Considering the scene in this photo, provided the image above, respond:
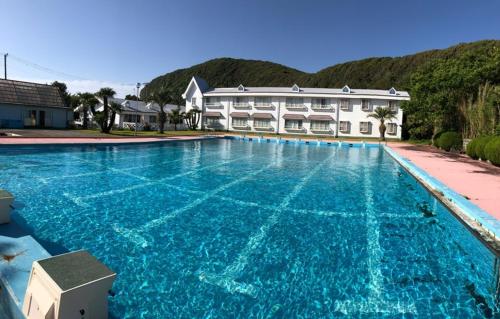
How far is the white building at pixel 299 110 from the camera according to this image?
44.1m

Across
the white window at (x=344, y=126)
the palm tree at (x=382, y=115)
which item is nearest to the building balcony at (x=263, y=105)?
the white window at (x=344, y=126)

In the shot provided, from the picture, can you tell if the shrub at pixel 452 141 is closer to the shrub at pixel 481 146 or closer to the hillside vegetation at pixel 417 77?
the hillside vegetation at pixel 417 77

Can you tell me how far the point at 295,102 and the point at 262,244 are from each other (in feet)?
141

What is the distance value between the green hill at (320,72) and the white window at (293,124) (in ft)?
144

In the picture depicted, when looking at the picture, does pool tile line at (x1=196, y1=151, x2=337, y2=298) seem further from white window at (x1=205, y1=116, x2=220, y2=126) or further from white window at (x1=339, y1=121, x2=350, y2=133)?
white window at (x1=205, y1=116, x2=220, y2=126)

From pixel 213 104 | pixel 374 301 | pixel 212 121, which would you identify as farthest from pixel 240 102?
pixel 374 301

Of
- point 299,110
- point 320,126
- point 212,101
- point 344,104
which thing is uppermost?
point 212,101

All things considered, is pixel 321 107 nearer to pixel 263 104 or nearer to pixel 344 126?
pixel 344 126

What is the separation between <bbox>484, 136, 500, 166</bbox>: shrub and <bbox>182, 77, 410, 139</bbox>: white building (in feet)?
92.2

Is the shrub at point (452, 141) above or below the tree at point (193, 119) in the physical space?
below

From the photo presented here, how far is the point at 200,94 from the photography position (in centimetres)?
5234

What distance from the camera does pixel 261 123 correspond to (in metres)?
48.8

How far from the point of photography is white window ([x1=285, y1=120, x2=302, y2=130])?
4709 cm

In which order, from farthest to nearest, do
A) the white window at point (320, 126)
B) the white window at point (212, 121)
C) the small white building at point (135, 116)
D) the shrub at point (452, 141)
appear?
the white window at point (212, 121), the white window at point (320, 126), the small white building at point (135, 116), the shrub at point (452, 141)
